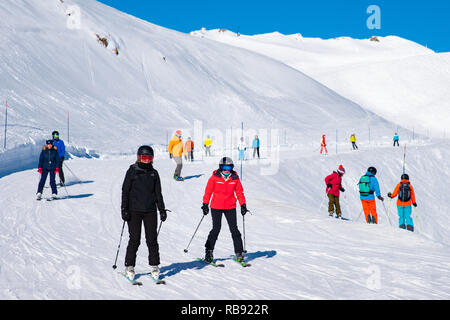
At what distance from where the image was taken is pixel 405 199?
13320mm

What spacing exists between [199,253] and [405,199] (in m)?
7.56

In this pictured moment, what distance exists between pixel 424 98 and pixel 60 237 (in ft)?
281

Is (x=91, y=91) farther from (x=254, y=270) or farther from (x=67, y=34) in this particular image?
(x=254, y=270)

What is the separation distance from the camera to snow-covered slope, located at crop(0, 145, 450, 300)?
629cm

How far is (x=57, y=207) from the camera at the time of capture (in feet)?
40.3

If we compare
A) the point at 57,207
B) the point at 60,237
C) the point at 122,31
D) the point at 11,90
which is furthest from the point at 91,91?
the point at 60,237

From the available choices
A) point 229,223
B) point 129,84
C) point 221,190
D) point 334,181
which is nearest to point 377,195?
point 334,181

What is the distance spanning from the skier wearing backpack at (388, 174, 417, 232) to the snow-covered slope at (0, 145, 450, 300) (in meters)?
1.99

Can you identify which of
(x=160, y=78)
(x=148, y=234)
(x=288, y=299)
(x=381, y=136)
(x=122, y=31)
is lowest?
(x=288, y=299)

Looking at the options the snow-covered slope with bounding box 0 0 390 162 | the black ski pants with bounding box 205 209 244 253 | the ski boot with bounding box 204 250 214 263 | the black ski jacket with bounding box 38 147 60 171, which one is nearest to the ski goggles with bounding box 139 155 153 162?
the black ski pants with bounding box 205 209 244 253

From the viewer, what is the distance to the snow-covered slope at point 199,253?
6293 millimetres

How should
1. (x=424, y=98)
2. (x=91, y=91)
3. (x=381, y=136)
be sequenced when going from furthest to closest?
(x=424, y=98), (x=381, y=136), (x=91, y=91)

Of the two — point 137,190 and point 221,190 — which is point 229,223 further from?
point 137,190

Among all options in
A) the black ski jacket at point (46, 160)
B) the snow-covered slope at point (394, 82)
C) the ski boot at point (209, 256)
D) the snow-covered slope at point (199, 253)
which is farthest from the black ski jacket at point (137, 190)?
the snow-covered slope at point (394, 82)
